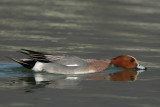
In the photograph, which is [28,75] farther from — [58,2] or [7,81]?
[58,2]

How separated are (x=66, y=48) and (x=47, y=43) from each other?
0.69m

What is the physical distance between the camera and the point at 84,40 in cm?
1440

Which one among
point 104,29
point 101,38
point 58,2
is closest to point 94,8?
point 58,2

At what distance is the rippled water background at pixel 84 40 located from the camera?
9086 mm

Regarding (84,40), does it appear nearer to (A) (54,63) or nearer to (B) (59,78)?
(A) (54,63)

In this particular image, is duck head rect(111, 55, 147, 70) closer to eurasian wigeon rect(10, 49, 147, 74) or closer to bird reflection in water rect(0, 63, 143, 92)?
bird reflection in water rect(0, 63, 143, 92)

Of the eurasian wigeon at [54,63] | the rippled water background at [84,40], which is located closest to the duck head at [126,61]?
the rippled water background at [84,40]

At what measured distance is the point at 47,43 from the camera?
14008mm

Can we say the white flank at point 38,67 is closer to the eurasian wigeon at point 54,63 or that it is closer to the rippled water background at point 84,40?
the eurasian wigeon at point 54,63

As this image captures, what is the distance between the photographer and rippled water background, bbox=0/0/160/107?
9.09 m

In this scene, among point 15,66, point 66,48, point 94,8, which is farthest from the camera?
point 94,8

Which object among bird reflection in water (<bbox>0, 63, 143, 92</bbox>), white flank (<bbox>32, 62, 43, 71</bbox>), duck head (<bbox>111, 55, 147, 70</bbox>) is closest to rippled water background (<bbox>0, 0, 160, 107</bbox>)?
bird reflection in water (<bbox>0, 63, 143, 92</bbox>)

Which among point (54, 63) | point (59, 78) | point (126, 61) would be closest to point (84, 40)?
point (126, 61)

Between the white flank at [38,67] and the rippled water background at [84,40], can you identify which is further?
the white flank at [38,67]
